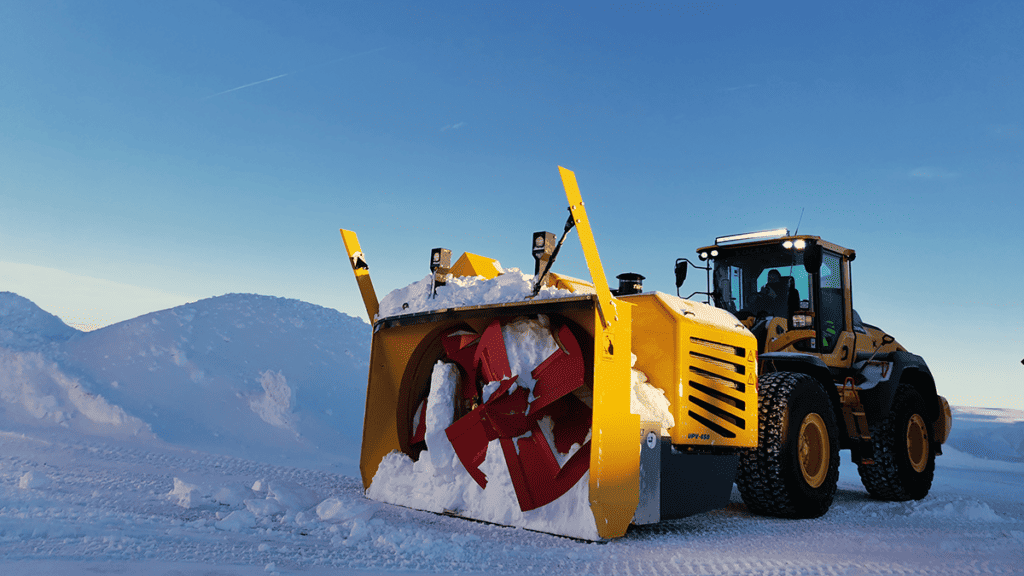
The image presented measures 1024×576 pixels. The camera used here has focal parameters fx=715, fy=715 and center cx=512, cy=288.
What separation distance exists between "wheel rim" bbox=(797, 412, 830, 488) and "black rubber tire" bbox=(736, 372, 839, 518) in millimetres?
56

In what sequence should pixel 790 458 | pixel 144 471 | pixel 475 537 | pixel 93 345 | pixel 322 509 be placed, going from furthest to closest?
pixel 93 345 → pixel 144 471 → pixel 790 458 → pixel 322 509 → pixel 475 537

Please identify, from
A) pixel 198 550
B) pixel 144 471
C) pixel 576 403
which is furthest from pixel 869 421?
pixel 144 471

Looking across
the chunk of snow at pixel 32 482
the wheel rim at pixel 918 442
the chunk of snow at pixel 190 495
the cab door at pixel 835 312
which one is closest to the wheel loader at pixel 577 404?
the cab door at pixel 835 312

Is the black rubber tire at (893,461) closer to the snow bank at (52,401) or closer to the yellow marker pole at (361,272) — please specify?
the yellow marker pole at (361,272)

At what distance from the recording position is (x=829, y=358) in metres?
6.51

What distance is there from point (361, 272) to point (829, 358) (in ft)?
13.9

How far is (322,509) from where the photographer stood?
399 centimetres

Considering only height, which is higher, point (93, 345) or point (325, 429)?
point (93, 345)

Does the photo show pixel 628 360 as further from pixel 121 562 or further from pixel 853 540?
pixel 121 562

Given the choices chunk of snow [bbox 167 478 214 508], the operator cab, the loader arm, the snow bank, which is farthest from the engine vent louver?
the snow bank

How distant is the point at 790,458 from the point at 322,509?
310 cm

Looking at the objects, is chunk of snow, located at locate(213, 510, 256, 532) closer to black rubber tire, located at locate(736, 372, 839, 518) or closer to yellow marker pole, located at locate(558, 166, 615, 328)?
yellow marker pole, located at locate(558, 166, 615, 328)

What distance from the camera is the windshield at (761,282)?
21.2 feet

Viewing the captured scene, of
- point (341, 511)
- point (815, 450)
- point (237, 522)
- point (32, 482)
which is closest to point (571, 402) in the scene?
point (341, 511)
